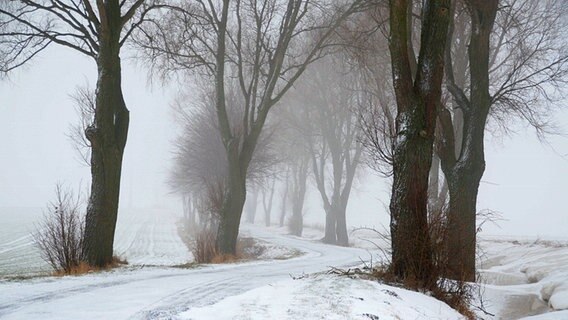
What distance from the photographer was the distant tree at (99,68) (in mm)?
9930

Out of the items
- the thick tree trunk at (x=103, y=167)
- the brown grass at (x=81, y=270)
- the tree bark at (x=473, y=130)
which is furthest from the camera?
the thick tree trunk at (x=103, y=167)

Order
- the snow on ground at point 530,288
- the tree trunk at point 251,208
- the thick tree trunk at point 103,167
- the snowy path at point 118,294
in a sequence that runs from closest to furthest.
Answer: the snowy path at point 118,294 < the snow on ground at point 530,288 < the thick tree trunk at point 103,167 < the tree trunk at point 251,208

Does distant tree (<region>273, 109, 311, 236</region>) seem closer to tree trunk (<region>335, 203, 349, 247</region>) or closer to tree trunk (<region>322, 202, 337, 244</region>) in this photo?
tree trunk (<region>322, 202, 337, 244</region>)

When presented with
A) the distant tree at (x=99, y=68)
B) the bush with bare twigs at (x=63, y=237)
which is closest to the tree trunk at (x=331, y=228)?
the distant tree at (x=99, y=68)

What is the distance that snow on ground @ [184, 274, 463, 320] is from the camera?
14.3ft

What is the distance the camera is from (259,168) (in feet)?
84.6

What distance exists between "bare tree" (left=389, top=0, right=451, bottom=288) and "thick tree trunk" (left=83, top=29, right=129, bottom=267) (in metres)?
6.28

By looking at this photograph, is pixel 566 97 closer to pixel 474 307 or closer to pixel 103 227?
pixel 474 307

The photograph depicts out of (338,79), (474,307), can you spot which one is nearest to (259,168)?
(338,79)

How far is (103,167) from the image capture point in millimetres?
9977

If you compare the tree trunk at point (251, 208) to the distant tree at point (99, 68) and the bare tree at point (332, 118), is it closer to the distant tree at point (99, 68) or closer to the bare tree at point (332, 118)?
the bare tree at point (332, 118)

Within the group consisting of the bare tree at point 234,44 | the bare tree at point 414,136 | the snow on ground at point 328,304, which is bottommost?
the snow on ground at point 328,304

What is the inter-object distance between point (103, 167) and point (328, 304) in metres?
6.94

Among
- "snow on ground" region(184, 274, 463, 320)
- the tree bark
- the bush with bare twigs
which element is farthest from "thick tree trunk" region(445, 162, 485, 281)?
the bush with bare twigs
